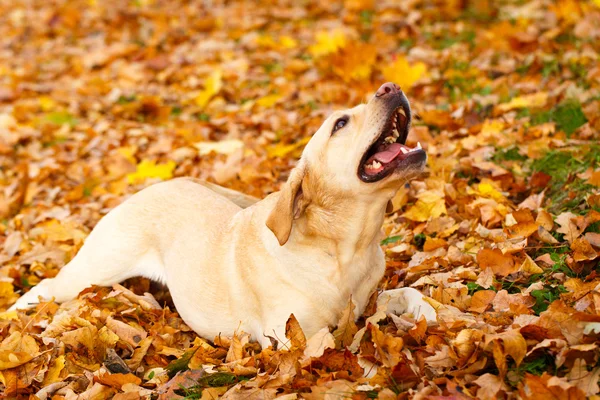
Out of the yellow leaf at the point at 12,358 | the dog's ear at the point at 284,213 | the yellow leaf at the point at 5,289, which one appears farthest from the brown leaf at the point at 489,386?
the yellow leaf at the point at 5,289

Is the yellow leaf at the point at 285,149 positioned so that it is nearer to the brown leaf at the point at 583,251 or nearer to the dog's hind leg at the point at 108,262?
the dog's hind leg at the point at 108,262

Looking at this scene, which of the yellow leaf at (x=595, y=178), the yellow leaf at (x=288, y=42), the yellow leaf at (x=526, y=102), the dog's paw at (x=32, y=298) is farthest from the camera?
the yellow leaf at (x=288, y=42)

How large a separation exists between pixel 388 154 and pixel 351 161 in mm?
229

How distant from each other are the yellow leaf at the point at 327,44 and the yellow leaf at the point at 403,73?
1386 mm

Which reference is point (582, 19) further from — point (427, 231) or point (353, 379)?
point (353, 379)

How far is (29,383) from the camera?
3.97 m

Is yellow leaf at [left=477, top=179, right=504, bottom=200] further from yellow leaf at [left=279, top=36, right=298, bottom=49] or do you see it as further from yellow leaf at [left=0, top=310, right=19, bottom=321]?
yellow leaf at [left=279, top=36, right=298, bottom=49]

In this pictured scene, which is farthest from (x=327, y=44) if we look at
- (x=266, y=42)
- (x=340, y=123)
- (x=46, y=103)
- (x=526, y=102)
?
(x=340, y=123)

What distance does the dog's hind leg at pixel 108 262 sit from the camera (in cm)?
496

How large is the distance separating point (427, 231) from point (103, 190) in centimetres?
353

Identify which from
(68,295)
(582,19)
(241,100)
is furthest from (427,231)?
(582,19)

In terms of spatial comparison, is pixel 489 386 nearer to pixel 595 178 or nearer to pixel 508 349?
pixel 508 349

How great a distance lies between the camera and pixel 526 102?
6633 mm

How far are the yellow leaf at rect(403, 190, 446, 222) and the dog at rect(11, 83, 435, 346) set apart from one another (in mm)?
989
